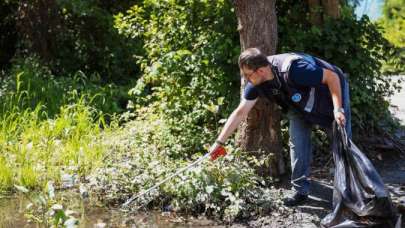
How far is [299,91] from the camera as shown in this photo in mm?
4645

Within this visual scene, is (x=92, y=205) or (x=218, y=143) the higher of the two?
(x=218, y=143)

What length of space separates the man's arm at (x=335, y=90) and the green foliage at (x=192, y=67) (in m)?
1.76

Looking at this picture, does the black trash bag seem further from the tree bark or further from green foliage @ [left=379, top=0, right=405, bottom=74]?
green foliage @ [left=379, top=0, right=405, bottom=74]

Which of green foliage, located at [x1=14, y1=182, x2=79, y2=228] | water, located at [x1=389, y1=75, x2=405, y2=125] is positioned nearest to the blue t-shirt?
green foliage, located at [x1=14, y1=182, x2=79, y2=228]

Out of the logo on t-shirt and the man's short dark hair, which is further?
the logo on t-shirt

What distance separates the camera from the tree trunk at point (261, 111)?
5508 millimetres

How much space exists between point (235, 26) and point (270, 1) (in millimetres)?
1044

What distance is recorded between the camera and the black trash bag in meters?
4.24

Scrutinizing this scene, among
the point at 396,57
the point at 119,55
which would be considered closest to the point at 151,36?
the point at 396,57

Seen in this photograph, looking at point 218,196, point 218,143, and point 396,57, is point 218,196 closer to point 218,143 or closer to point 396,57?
point 218,143

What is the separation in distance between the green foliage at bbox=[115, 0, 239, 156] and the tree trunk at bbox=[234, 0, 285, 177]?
1.99 ft

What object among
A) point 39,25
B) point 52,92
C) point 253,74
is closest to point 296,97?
point 253,74

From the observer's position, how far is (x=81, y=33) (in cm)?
1156

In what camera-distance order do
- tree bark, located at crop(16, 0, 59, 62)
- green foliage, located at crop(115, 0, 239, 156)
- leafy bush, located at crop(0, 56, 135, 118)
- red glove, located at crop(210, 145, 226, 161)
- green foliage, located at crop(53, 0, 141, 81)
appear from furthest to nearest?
tree bark, located at crop(16, 0, 59, 62) < green foliage, located at crop(53, 0, 141, 81) < leafy bush, located at crop(0, 56, 135, 118) < green foliage, located at crop(115, 0, 239, 156) < red glove, located at crop(210, 145, 226, 161)
